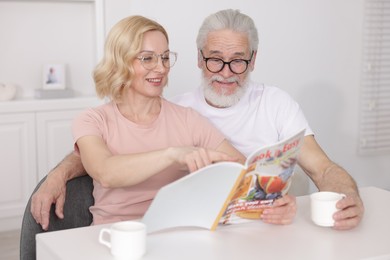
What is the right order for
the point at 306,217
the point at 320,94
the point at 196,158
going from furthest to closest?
the point at 320,94 < the point at 306,217 < the point at 196,158

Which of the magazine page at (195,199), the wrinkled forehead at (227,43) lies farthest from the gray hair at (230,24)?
the magazine page at (195,199)

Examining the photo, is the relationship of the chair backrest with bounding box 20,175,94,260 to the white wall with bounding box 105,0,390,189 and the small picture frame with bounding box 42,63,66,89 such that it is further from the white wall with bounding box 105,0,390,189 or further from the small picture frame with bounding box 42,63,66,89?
the small picture frame with bounding box 42,63,66,89

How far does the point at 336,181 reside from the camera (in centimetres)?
205

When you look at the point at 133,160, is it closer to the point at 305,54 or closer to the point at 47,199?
the point at 47,199

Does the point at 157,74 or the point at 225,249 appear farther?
the point at 157,74

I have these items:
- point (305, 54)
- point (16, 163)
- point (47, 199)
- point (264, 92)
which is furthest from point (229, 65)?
point (305, 54)

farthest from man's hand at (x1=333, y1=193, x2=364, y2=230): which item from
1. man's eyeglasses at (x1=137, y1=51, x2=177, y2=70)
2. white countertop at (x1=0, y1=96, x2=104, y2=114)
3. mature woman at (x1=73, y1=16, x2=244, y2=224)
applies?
white countertop at (x1=0, y1=96, x2=104, y2=114)

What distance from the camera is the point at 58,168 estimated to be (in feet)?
6.74

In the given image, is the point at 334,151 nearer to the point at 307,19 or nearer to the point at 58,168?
the point at 307,19

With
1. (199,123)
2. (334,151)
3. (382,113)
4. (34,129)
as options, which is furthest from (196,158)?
(382,113)

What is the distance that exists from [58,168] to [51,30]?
218 cm

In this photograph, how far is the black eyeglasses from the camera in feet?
7.73

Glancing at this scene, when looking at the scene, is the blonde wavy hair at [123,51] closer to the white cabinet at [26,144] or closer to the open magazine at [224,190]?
the open magazine at [224,190]

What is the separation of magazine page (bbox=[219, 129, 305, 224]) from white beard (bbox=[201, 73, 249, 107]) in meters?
0.74
